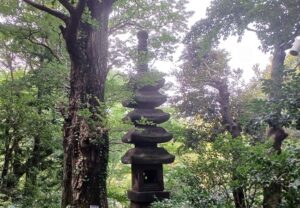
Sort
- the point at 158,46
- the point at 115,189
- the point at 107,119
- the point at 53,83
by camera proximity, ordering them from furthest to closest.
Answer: the point at 115,189 → the point at 158,46 → the point at 53,83 → the point at 107,119

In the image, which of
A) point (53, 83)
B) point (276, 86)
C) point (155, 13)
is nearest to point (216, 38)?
point (155, 13)

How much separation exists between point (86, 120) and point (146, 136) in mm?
3096

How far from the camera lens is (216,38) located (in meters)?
8.93

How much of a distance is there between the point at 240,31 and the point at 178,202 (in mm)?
4858

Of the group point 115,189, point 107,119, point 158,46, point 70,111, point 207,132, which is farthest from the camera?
point 115,189

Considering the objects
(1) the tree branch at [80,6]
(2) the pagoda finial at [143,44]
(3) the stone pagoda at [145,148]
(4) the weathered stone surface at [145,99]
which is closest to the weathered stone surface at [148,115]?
(3) the stone pagoda at [145,148]

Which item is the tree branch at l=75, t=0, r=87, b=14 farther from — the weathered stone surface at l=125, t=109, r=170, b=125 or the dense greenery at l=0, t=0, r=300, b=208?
the weathered stone surface at l=125, t=109, r=170, b=125

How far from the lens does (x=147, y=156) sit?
8.48m

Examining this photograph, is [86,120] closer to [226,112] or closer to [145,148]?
[145,148]

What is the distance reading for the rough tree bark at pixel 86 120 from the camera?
19.6ft

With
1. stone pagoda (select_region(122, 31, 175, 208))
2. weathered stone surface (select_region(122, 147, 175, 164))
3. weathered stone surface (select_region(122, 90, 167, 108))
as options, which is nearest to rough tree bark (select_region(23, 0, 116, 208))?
stone pagoda (select_region(122, 31, 175, 208))

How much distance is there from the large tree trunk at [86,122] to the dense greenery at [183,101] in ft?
0.20

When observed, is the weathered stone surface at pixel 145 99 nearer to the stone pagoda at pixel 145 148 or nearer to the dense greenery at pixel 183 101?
the stone pagoda at pixel 145 148

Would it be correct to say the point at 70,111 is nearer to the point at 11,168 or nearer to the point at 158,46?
the point at 158,46
